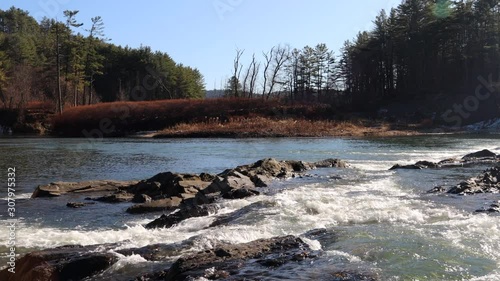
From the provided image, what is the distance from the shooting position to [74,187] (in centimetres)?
1619

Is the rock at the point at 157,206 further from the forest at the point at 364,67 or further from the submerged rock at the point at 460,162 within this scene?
the forest at the point at 364,67

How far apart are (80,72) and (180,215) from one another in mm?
61835

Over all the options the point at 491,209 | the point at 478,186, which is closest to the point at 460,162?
the point at 478,186

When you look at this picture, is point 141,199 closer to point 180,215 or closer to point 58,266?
point 180,215

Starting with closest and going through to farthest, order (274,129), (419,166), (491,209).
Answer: (491,209), (419,166), (274,129)

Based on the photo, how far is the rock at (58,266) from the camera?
716 cm

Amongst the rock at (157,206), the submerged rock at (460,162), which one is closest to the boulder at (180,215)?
the rock at (157,206)

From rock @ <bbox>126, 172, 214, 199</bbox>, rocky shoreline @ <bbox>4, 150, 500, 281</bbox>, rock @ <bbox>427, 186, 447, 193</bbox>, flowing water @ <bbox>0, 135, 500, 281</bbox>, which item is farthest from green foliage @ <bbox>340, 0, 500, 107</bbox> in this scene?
rock @ <bbox>126, 172, 214, 199</bbox>

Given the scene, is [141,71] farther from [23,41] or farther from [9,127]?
[9,127]

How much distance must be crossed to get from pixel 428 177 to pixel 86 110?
146 feet

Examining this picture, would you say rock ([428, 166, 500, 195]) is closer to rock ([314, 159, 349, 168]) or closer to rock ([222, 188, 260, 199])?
rock ([222, 188, 260, 199])

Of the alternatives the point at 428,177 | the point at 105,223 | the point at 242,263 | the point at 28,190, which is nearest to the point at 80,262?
the point at 242,263

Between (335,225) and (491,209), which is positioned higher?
(491,209)

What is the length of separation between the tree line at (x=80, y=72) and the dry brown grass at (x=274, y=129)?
55.1ft
